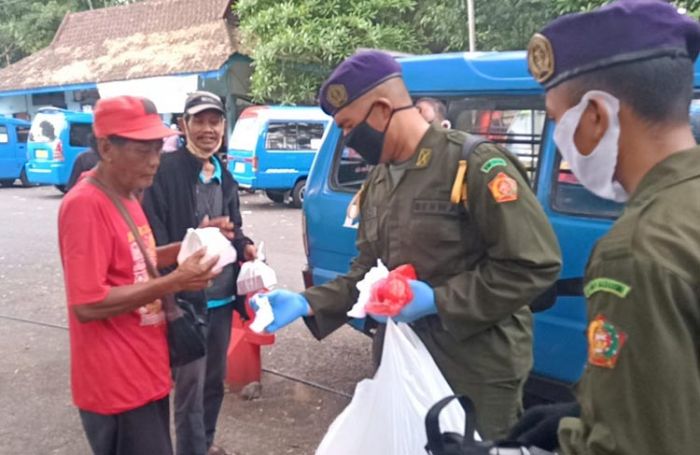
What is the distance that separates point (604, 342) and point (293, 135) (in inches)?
557

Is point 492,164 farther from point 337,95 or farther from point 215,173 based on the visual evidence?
point 215,173

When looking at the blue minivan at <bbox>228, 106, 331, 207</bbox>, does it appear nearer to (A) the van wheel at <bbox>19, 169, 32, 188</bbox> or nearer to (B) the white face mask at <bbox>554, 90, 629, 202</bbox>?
(A) the van wheel at <bbox>19, 169, 32, 188</bbox>

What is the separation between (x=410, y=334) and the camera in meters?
2.21

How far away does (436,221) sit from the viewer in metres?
2.23

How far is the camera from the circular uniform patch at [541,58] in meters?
1.33

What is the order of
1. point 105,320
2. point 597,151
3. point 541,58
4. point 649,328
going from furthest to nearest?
point 105,320, point 541,58, point 597,151, point 649,328

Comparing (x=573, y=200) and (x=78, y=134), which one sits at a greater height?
(x=573, y=200)

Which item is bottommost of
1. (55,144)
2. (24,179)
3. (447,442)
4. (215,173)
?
(24,179)

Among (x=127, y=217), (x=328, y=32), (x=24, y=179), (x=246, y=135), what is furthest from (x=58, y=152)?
(x=127, y=217)

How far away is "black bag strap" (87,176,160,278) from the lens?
2.39 meters

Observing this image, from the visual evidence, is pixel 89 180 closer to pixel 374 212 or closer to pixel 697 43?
pixel 374 212

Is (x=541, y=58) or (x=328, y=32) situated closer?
(x=541, y=58)

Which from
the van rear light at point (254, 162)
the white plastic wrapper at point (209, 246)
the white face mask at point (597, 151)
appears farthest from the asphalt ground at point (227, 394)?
the van rear light at point (254, 162)

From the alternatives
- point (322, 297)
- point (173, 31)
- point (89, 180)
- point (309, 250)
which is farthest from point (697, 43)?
point (173, 31)
